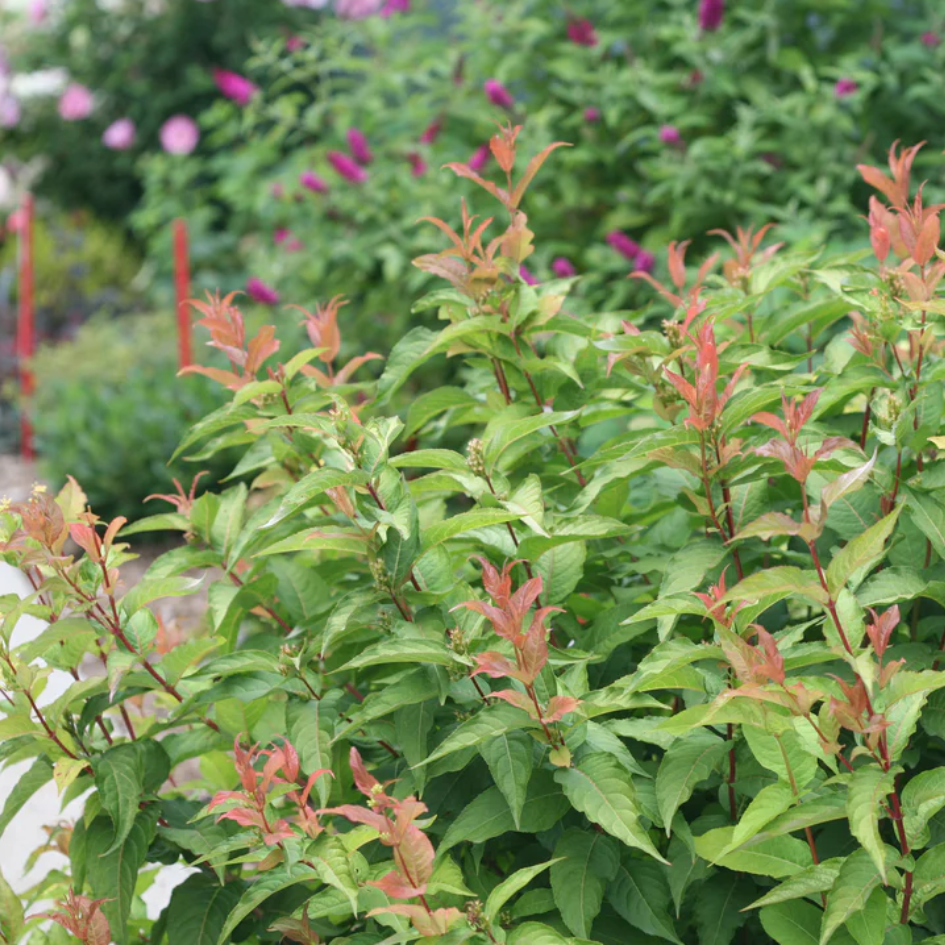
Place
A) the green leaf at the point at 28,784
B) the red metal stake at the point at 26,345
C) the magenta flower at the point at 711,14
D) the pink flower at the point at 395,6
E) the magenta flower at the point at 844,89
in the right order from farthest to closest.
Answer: the red metal stake at the point at 26,345 < the pink flower at the point at 395,6 < the magenta flower at the point at 711,14 < the magenta flower at the point at 844,89 < the green leaf at the point at 28,784

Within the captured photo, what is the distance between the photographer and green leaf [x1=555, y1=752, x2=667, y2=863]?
1224 millimetres

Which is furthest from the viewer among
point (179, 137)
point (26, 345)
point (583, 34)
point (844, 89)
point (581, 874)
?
point (179, 137)

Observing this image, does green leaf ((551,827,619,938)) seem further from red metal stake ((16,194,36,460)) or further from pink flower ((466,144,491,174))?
red metal stake ((16,194,36,460))

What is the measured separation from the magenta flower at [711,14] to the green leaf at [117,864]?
3821mm

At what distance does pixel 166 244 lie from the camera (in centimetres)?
839

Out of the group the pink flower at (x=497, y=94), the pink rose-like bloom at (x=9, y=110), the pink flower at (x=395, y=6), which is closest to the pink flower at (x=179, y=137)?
the pink rose-like bloom at (x=9, y=110)

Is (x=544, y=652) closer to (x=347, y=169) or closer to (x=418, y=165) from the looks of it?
(x=347, y=169)

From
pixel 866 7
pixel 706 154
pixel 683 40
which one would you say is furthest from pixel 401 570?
pixel 866 7

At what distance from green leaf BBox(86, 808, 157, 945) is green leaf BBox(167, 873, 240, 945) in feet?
0.20

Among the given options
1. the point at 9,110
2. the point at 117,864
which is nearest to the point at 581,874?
the point at 117,864

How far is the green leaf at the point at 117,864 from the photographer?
148 cm

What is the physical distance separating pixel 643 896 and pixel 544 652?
345 mm

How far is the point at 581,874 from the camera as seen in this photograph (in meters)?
1.33

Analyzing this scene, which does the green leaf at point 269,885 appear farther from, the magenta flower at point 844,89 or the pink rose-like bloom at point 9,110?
the pink rose-like bloom at point 9,110
